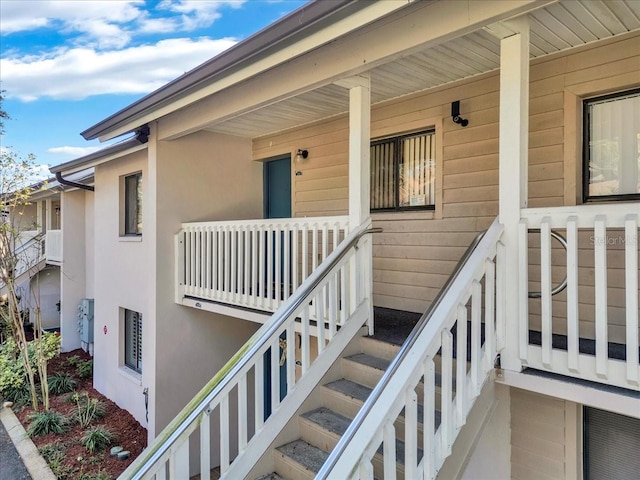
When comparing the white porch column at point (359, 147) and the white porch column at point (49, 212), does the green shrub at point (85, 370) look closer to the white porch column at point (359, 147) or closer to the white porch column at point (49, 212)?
the white porch column at point (49, 212)

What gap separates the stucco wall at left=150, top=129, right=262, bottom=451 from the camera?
251 inches

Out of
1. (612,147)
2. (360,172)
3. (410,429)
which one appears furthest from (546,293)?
(360,172)

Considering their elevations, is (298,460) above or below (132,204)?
below

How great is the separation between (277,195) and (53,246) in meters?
9.33

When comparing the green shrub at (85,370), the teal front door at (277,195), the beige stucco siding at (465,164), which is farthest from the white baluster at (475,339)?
the green shrub at (85,370)

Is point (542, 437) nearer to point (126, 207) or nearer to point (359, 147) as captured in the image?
point (359, 147)

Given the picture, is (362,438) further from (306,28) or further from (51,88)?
(51,88)

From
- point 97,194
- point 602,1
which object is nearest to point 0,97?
point 97,194

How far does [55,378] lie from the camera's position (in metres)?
9.35

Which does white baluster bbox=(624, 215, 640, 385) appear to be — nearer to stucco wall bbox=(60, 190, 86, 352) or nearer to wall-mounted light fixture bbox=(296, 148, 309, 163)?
wall-mounted light fixture bbox=(296, 148, 309, 163)

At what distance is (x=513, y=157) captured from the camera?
295 cm

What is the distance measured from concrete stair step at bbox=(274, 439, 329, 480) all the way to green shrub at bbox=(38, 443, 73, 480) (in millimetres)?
4139

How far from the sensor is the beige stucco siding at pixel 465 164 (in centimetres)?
378

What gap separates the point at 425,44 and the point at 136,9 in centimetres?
1665
